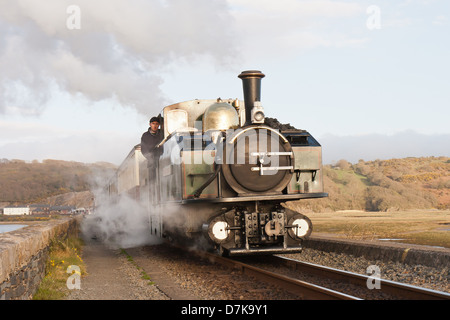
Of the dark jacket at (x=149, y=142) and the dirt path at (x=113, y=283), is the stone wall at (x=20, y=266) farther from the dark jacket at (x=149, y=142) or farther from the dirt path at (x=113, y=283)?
the dark jacket at (x=149, y=142)

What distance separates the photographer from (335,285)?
7668 mm

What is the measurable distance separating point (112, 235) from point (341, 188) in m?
18.1

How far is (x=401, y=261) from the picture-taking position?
9.38 meters

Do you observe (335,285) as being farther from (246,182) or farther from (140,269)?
(140,269)

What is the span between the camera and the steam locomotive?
9008 millimetres

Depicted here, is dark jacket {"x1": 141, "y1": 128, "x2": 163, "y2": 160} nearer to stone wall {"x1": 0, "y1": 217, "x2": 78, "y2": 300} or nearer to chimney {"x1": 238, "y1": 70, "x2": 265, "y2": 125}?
chimney {"x1": 238, "y1": 70, "x2": 265, "y2": 125}

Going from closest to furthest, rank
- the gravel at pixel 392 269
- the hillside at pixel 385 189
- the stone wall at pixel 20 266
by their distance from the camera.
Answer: the stone wall at pixel 20 266
the gravel at pixel 392 269
the hillside at pixel 385 189

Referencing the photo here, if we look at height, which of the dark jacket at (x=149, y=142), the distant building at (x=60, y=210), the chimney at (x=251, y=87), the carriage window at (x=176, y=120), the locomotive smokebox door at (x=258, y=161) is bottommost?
the distant building at (x=60, y=210)

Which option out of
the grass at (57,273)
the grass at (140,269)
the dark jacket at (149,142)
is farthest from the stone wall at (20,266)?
the dark jacket at (149,142)

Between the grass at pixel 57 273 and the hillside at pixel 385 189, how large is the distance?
62.9 ft

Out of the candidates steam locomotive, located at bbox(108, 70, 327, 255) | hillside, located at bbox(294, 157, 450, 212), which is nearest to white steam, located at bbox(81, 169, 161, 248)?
steam locomotive, located at bbox(108, 70, 327, 255)

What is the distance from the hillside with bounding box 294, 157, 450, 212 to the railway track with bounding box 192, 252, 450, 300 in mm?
20416

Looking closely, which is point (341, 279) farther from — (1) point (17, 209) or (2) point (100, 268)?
(1) point (17, 209)

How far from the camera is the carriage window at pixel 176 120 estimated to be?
11508mm
